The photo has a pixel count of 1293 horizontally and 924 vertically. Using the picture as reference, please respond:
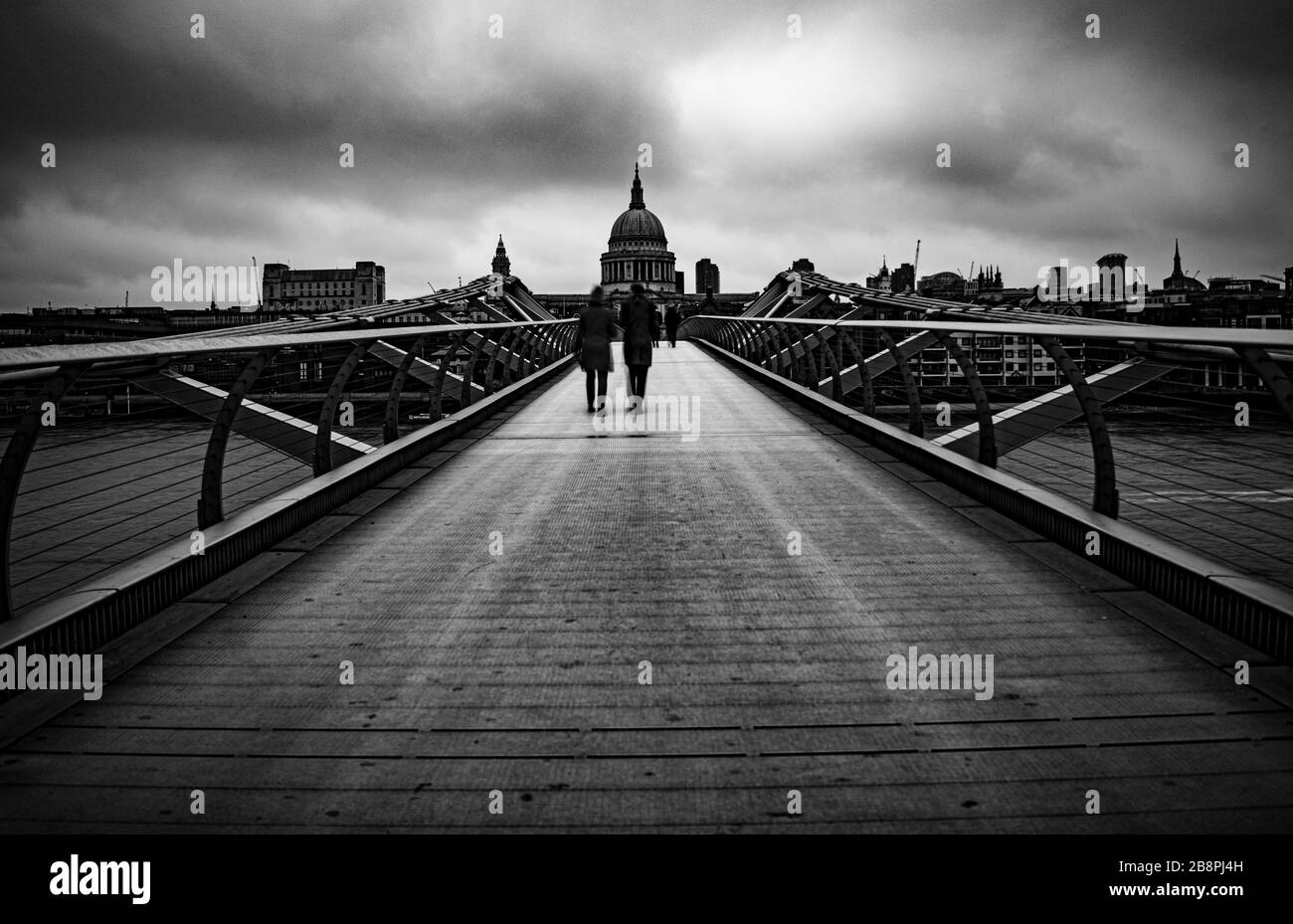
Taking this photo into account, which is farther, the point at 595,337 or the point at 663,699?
the point at 595,337

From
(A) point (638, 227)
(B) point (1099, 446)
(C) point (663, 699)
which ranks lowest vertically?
(C) point (663, 699)

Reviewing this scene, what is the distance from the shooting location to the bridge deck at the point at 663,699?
312 centimetres

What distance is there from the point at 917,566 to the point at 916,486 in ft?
8.05

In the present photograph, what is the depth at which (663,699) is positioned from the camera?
388 centimetres

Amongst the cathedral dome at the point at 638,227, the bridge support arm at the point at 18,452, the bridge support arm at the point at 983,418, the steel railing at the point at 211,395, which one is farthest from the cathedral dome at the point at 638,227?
the bridge support arm at the point at 18,452

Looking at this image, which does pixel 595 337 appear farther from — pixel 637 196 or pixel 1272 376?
pixel 637 196

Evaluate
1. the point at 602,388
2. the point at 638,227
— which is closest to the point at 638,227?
the point at 638,227

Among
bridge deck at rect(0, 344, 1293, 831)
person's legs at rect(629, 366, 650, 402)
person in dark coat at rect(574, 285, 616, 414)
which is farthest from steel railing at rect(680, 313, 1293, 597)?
person in dark coat at rect(574, 285, 616, 414)

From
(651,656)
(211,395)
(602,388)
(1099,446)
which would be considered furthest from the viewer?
(602,388)

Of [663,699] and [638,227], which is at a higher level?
[638,227]

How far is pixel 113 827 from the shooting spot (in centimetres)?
300

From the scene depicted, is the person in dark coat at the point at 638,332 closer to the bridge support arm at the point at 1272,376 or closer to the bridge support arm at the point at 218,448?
the bridge support arm at the point at 218,448

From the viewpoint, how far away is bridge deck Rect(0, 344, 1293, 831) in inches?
123
